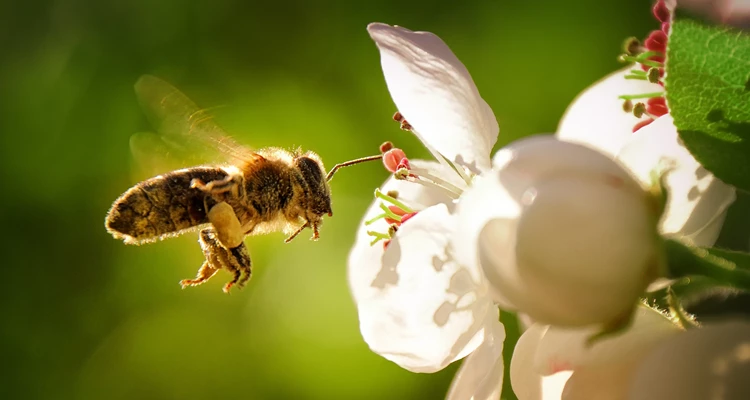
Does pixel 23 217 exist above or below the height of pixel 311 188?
below

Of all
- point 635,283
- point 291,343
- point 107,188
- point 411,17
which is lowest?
point 291,343

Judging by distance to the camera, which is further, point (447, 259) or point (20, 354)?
point (20, 354)

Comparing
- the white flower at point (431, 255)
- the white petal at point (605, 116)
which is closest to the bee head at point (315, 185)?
the white flower at point (431, 255)

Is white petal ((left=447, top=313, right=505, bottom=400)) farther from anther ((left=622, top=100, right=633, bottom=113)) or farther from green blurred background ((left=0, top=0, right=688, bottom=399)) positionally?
green blurred background ((left=0, top=0, right=688, bottom=399))

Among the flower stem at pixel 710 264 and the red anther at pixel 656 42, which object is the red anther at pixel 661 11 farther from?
the flower stem at pixel 710 264

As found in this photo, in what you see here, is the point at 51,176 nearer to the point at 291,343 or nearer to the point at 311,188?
the point at 291,343

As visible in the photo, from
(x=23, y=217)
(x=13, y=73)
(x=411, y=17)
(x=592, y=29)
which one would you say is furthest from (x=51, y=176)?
(x=592, y=29)

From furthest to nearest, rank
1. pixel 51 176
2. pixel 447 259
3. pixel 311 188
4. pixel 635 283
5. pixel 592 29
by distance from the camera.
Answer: pixel 51 176, pixel 592 29, pixel 311 188, pixel 447 259, pixel 635 283
